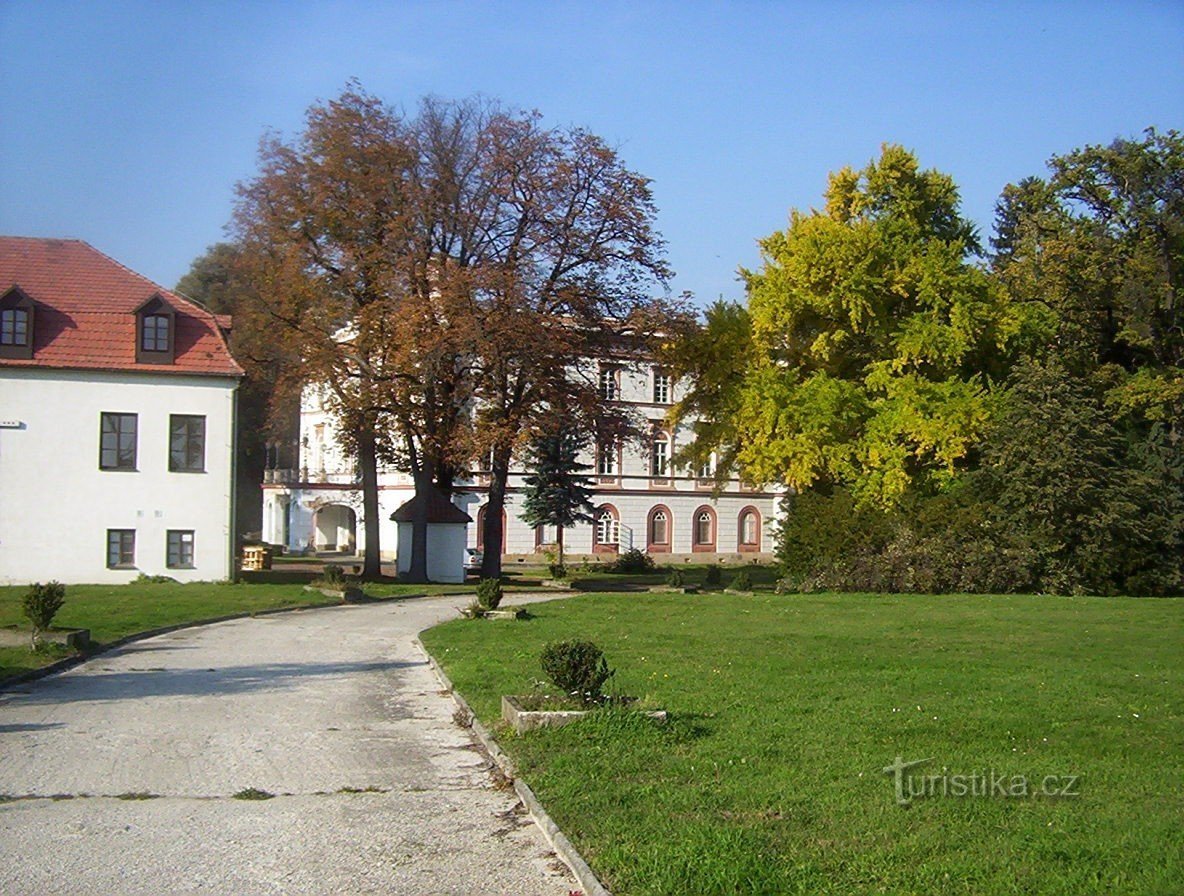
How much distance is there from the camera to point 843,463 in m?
36.5

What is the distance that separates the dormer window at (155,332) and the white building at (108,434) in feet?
0.12

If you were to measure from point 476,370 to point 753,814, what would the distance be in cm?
3071

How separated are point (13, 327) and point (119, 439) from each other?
426 centimetres

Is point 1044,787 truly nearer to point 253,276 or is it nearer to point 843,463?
point 843,463

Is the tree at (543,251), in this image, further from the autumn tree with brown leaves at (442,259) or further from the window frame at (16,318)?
the window frame at (16,318)

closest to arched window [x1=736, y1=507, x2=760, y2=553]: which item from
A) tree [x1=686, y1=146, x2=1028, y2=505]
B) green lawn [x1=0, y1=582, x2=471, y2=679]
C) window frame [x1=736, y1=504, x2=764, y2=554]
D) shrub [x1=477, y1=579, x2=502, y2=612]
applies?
window frame [x1=736, y1=504, x2=764, y2=554]

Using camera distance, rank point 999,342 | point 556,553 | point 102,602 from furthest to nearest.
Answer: point 556,553
point 999,342
point 102,602

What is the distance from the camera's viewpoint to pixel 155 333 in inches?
1451

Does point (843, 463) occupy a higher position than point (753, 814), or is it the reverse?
point (843, 463)

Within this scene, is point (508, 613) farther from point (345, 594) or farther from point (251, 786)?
point (251, 786)

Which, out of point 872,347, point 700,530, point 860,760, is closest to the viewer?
point 860,760

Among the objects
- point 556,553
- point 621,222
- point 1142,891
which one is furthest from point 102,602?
point 556,553

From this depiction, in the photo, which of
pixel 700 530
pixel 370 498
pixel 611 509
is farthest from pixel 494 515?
pixel 700 530

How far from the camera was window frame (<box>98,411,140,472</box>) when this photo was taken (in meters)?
36.1
